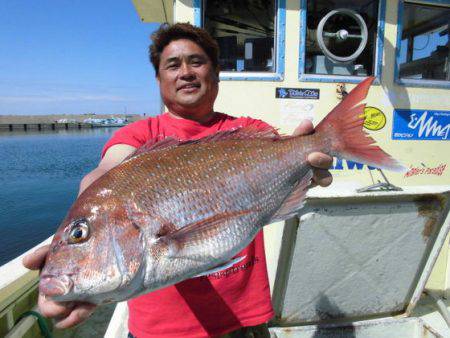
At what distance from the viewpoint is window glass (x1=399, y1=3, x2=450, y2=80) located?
13.4 feet

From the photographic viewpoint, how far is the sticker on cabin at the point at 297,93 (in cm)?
367

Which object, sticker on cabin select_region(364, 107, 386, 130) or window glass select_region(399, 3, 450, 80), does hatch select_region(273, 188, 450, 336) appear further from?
window glass select_region(399, 3, 450, 80)

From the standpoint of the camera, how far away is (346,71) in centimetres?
381

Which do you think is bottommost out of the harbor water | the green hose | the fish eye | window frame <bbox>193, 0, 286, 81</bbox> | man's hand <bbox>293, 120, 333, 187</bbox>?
the harbor water

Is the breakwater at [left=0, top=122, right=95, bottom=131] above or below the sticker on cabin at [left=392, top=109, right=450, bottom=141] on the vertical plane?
below

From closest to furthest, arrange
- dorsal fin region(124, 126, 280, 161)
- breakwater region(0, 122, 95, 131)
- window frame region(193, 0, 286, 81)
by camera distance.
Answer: dorsal fin region(124, 126, 280, 161) < window frame region(193, 0, 286, 81) < breakwater region(0, 122, 95, 131)

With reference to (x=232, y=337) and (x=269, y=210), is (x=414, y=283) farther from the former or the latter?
(x=269, y=210)

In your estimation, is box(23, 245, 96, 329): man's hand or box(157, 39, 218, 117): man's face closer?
box(23, 245, 96, 329): man's hand

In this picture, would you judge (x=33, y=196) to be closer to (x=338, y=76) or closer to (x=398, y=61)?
(x=338, y=76)

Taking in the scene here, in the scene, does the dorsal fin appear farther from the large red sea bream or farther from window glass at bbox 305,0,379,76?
window glass at bbox 305,0,379,76

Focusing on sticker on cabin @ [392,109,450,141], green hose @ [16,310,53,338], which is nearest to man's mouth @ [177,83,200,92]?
green hose @ [16,310,53,338]

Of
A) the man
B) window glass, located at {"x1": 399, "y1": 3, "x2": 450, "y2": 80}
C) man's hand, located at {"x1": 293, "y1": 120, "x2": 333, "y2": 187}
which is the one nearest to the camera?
man's hand, located at {"x1": 293, "y1": 120, "x2": 333, "y2": 187}

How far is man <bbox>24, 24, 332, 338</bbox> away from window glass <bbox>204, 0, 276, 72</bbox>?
65.3 inches

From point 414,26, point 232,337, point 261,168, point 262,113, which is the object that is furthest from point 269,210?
point 414,26
